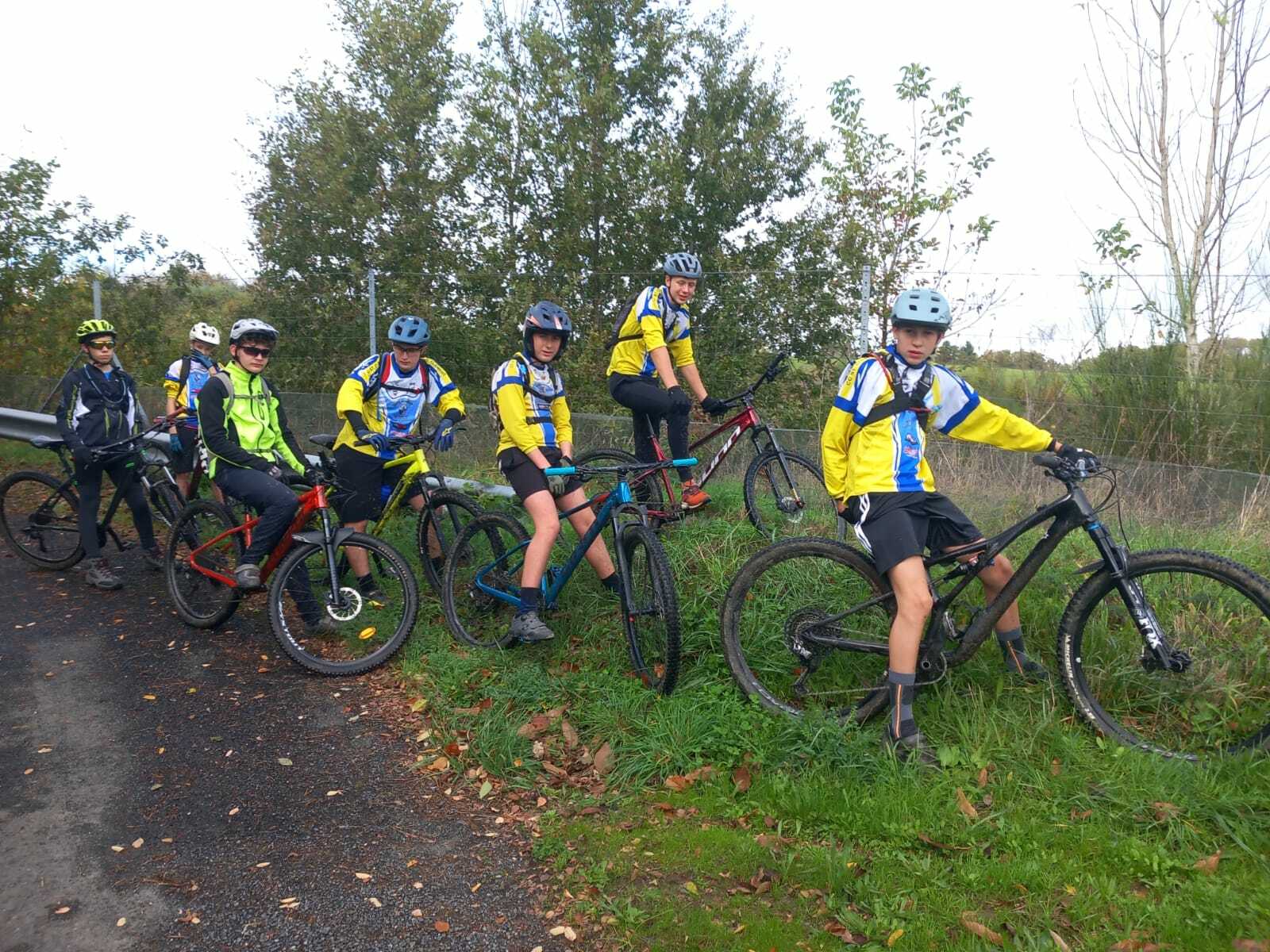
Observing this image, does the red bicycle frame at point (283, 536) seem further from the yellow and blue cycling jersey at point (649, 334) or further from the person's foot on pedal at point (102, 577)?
the yellow and blue cycling jersey at point (649, 334)

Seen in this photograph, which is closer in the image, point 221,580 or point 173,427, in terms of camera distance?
point 221,580

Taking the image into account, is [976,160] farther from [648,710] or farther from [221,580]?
[221,580]

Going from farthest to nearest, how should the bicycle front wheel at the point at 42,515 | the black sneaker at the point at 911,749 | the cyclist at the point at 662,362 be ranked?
1. the bicycle front wheel at the point at 42,515
2. the cyclist at the point at 662,362
3. the black sneaker at the point at 911,749

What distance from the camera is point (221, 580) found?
6.57 meters

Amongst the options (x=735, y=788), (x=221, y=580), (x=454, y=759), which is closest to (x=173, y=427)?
(x=221, y=580)

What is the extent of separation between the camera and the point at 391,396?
6773 mm

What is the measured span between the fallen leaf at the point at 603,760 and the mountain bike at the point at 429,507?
7.35 ft

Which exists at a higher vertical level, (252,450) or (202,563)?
(252,450)

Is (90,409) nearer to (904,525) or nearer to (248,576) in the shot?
(248,576)

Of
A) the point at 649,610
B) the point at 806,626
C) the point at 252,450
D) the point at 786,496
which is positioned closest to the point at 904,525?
the point at 806,626

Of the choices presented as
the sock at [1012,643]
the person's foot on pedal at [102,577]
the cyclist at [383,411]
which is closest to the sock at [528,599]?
the cyclist at [383,411]

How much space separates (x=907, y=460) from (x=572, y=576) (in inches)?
102

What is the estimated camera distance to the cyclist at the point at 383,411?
21.6 feet

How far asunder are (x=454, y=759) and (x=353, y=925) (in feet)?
4.56
